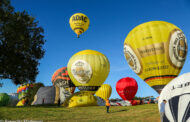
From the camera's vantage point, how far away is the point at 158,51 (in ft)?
62.6

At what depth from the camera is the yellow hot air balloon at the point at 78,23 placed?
4197 cm

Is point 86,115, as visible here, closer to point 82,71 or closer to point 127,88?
point 82,71

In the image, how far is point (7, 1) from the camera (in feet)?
75.0

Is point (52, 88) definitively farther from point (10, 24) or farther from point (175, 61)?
point (175, 61)

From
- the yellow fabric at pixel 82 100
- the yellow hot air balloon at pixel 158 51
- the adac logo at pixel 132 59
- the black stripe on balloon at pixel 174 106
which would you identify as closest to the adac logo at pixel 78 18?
the yellow fabric at pixel 82 100

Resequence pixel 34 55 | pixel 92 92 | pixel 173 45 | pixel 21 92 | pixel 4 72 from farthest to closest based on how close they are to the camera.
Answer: pixel 21 92 < pixel 92 92 < pixel 34 55 < pixel 4 72 < pixel 173 45

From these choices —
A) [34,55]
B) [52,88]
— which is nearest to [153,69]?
[34,55]

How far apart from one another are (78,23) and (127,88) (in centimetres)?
1788

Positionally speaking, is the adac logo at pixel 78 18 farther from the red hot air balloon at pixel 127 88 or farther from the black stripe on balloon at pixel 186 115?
the black stripe on balloon at pixel 186 115

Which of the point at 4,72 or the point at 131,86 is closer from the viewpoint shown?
the point at 4,72

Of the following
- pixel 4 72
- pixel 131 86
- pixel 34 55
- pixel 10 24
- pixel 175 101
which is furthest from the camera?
pixel 131 86

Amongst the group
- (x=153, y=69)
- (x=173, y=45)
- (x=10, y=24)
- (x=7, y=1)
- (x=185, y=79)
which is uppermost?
(x=7, y=1)

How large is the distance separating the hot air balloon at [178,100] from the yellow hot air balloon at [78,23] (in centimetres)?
3534

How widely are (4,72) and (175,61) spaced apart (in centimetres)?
2039
